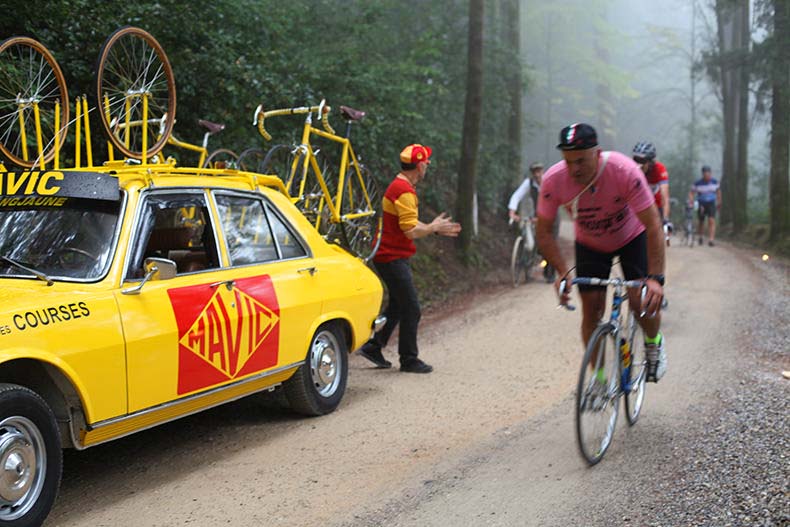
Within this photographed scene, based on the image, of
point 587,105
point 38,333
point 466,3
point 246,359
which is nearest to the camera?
point 38,333

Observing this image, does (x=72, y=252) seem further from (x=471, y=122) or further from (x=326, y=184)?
(x=471, y=122)

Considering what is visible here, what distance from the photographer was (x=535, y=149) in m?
65.1

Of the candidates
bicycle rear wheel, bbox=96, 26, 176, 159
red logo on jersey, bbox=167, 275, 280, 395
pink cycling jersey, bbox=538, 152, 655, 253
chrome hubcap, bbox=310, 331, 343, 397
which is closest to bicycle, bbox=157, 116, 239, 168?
bicycle rear wheel, bbox=96, 26, 176, 159

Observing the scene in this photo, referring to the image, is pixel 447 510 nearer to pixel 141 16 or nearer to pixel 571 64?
pixel 141 16

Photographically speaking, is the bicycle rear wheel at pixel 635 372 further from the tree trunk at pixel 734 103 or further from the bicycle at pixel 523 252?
the tree trunk at pixel 734 103

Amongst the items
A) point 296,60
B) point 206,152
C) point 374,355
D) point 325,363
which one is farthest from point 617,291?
point 296,60

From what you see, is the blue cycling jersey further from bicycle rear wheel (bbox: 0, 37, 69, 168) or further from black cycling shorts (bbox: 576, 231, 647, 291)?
bicycle rear wheel (bbox: 0, 37, 69, 168)

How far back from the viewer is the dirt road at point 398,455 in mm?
4734

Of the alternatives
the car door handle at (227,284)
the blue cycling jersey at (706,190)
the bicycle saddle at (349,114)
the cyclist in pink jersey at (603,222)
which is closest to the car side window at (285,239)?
the car door handle at (227,284)

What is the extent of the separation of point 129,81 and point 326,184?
317cm

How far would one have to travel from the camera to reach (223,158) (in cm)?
1023

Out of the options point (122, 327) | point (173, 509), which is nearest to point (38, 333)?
point (122, 327)

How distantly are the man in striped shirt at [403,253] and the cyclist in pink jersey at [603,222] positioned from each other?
2.36 m

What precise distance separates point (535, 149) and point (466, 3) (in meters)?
43.9
